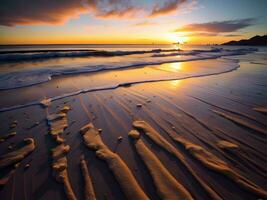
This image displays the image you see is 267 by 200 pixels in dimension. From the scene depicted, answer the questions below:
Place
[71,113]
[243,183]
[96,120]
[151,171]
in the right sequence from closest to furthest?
1. [243,183]
2. [151,171]
3. [96,120]
4. [71,113]

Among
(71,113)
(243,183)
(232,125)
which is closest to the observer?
(243,183)

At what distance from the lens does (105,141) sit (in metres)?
2.89

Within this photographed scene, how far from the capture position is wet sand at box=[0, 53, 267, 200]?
195 cm

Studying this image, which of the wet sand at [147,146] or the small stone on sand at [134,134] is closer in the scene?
the wet sand at [147,146]

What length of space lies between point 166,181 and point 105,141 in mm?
1289

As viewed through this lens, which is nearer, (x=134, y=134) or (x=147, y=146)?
(x=147, y=146)

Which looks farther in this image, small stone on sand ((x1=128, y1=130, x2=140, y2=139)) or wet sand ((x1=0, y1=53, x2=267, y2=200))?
small stone on sand ((x1=128, y1=130, x2=140, y2=139))

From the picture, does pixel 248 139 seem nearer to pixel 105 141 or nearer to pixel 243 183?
pixel 243 183

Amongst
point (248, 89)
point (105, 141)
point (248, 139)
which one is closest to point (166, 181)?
point (105, 141)

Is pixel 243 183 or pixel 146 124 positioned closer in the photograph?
pixel 243 183

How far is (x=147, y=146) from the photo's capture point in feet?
9.03

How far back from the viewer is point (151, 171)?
2.19 metres

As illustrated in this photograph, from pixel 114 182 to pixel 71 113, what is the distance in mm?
2494

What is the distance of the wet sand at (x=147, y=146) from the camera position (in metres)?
1.95
